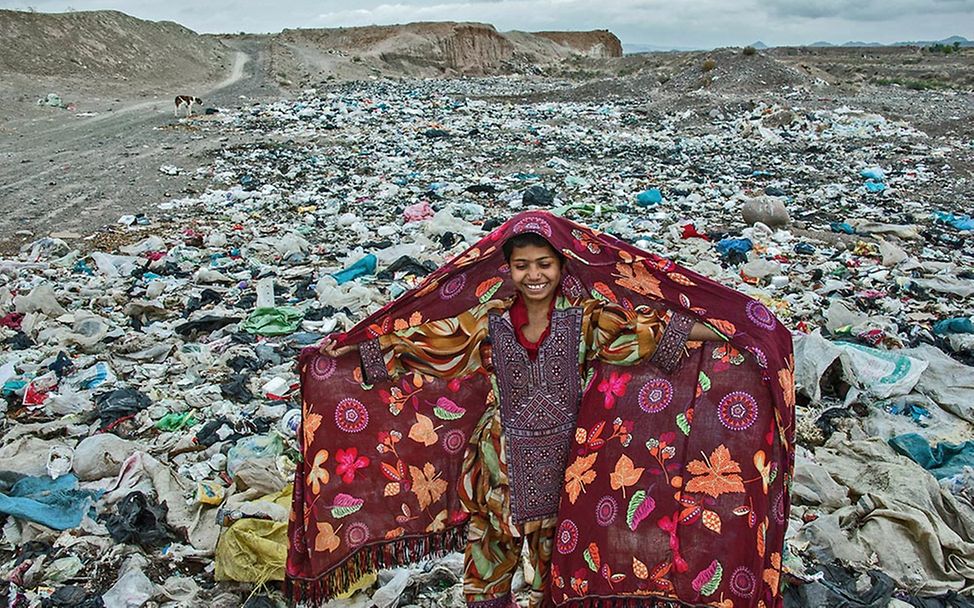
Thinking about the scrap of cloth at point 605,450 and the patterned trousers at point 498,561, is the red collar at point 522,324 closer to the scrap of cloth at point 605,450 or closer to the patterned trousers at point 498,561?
the scrap of cloth at point 605,450

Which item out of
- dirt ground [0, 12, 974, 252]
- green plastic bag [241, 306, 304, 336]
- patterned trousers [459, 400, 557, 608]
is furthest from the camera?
dirt ground [0, 12, 974, 252]

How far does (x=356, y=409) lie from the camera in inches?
75.1

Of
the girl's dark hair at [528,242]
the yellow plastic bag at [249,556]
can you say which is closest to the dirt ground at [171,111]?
the yellow plastic bag at [249,556]

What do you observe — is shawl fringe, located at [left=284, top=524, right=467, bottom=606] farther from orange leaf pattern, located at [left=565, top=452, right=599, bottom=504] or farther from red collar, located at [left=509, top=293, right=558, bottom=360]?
red collar, located at [left=509, top=293, right=558, bottom=360]

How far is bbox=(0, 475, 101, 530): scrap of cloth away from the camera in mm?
2639

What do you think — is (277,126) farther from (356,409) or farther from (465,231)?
(356,409)

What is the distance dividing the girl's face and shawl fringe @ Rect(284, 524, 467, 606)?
723 mm

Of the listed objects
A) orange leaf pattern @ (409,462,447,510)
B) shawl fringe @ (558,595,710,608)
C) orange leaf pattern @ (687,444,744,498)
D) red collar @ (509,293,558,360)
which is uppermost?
red collar @ (509,293,558,360)

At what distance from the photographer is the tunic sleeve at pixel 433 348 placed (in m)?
1.85

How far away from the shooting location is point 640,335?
171 centimetres

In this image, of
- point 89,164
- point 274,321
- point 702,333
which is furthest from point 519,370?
point 89,164

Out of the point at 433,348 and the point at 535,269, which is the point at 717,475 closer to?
the point at 535,269

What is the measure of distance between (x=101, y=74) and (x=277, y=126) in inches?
487

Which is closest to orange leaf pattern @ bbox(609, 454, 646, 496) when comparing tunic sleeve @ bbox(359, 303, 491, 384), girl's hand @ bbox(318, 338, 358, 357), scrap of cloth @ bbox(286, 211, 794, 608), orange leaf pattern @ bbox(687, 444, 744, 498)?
scrap of cloth @ bbox(286, 211, 794, 608)
